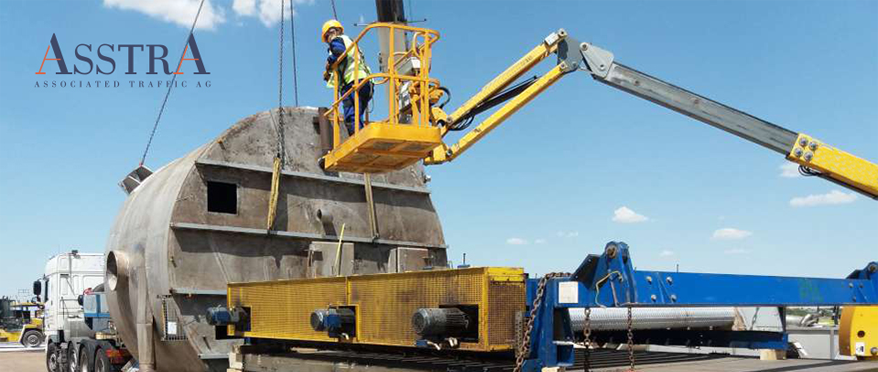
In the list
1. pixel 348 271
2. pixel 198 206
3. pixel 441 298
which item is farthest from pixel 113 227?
pixel 441 298

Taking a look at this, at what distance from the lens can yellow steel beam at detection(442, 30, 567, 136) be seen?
30.7 feet

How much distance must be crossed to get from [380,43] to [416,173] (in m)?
2.03

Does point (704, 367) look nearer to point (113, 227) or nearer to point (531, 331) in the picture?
point (531, 331)

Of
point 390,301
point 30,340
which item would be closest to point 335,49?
point 390,301

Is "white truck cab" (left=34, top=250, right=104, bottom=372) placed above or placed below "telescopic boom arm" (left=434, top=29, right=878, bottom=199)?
below

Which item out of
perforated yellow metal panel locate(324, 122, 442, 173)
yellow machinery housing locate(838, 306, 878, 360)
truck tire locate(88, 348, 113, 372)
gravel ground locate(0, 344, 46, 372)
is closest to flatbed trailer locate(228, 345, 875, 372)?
yellow machinery housing locate(838, 306, 878, 360)

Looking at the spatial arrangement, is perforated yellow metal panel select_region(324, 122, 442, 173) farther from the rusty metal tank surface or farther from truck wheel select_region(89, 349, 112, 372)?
truck wheel select_region(89, 349, 112, 372)

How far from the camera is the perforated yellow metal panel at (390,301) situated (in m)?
4.97

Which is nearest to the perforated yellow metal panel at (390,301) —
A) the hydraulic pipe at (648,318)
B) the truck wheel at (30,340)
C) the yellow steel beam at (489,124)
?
the hydraulic pipe at (648,318)

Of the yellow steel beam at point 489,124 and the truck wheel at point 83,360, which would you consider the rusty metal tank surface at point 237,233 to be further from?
the truck wheel at point 83,360

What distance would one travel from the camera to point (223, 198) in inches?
392

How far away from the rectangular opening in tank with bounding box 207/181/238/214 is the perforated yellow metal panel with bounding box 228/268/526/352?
2.12 metres

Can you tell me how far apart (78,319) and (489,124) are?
11.6 metres

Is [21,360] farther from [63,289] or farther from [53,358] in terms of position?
[53,358]
